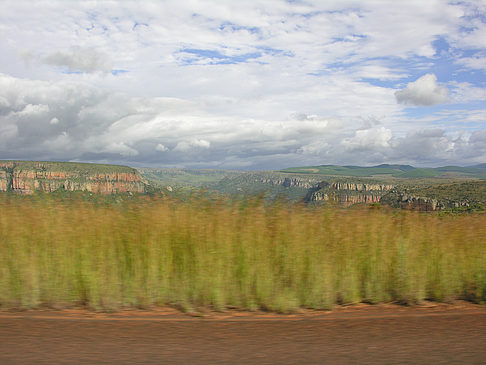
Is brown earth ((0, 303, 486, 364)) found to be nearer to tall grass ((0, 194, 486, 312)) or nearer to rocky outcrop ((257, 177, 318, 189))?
tall grass ((0, 194, 486, 312))

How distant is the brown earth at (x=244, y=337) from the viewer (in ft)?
11.0

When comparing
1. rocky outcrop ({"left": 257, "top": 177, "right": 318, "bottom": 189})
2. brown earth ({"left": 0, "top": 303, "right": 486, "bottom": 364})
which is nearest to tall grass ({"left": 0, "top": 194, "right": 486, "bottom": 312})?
brown earth ({"left": 0, "top": 303, "right": 486, "bottom": 364})

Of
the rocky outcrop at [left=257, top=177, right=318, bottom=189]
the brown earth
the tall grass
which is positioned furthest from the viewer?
the rocky outcrop at [left=257, top=177, right=318, bottom=189]

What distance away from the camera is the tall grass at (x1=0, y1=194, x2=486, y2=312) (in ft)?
16.8

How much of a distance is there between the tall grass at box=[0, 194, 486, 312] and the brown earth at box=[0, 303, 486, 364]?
34 centimetres

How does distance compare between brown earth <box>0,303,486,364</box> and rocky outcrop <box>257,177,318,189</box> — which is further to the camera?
rocky outcrop <box>257,177,318,189</box>

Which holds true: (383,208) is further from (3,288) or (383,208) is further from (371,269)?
(3,288)

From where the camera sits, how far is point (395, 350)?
11.8 ft

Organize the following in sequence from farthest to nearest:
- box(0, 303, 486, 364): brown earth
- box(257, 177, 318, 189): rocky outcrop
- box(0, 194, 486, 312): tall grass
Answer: box(257, 177, 318, 189): rocky outcrop → box(0, 194, 486, 312): tall grass → box(0, 303, 486, 364): brown earth

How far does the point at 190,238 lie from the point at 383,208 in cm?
367

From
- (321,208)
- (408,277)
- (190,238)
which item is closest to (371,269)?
(408,277)

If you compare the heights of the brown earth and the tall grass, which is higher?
the tall grass

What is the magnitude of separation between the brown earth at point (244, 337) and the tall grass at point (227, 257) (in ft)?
1.11

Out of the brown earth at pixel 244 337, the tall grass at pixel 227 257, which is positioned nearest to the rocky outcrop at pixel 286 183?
the tall grass at pixel 227 257
